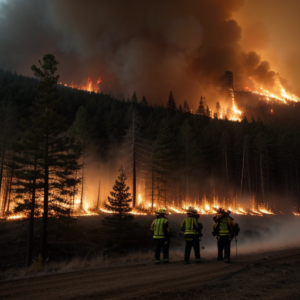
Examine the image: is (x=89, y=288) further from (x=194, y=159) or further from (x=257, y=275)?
(x=194, y=159)

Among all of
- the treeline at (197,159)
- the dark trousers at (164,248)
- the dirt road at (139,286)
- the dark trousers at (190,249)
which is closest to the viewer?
the dirt road at (139,286)

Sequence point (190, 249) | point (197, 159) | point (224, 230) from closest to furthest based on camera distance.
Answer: point (190, 249) → point (224, 230) → point (197, 159)

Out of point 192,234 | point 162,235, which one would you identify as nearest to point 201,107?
point 192,234

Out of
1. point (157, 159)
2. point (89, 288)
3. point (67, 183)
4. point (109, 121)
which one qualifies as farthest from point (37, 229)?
point (109, 121)

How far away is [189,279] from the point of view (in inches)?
270

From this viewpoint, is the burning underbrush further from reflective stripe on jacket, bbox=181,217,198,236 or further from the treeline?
the treeline

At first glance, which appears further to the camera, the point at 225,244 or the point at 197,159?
the point at 197,159

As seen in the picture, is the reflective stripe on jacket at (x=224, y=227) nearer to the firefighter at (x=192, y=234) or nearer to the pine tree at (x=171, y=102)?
the firefighter at (x=192, y=234)

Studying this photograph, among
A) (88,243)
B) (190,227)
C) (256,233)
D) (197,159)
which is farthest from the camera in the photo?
(197,159)

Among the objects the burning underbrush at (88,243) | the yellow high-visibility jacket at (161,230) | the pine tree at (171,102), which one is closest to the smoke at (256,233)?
the burning underbrush at (88,243)

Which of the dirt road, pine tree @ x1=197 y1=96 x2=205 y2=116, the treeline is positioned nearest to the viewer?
the dirt road

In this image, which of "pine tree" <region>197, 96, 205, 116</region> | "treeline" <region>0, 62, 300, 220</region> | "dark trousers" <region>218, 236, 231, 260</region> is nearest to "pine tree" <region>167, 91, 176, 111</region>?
"pine tree" <region>197, 96, 205, 116</region>

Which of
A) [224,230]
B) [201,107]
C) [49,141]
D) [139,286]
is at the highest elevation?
[201,107]

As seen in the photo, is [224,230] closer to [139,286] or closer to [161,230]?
[161,230]
